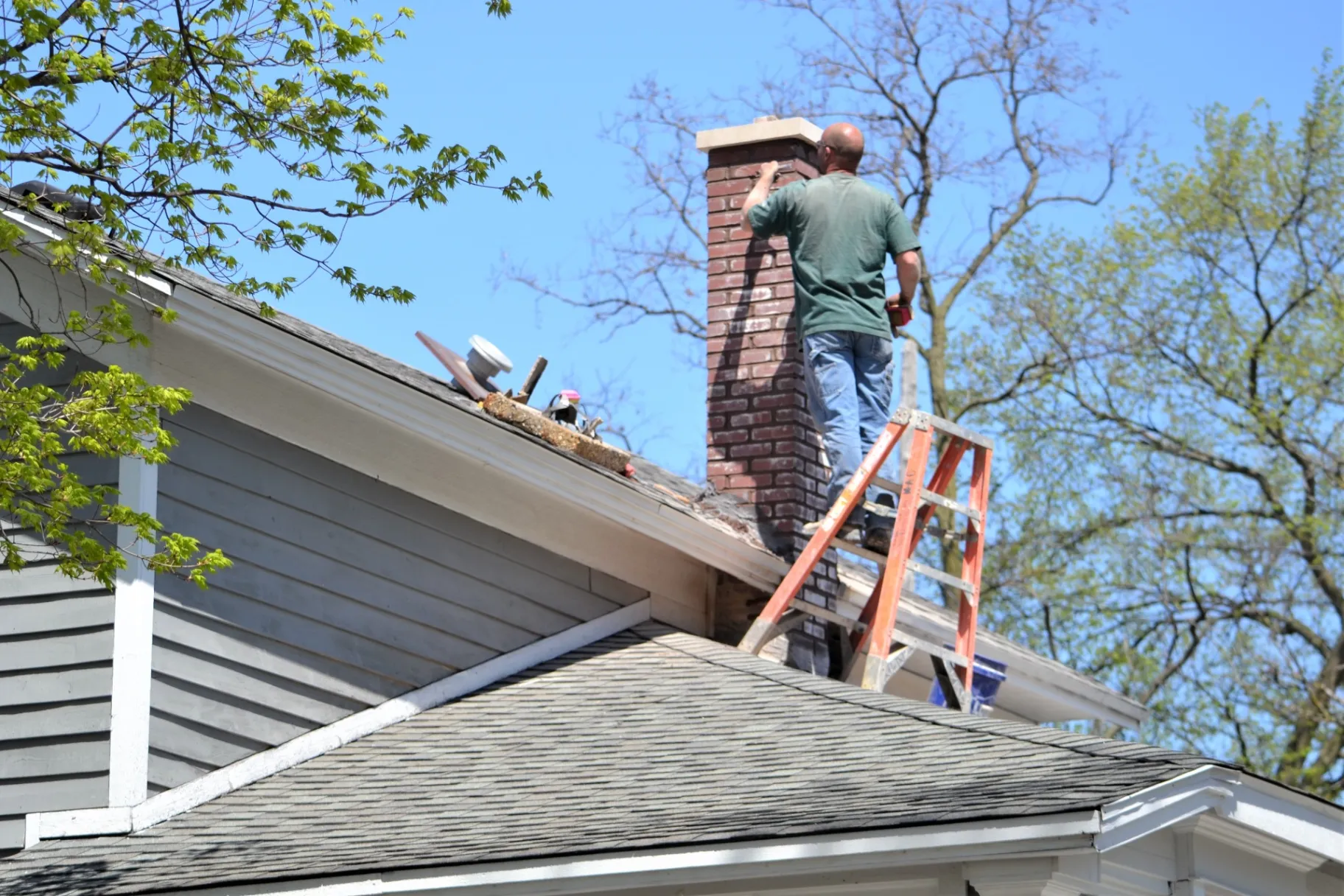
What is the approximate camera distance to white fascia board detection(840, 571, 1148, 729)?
11227 millimetres

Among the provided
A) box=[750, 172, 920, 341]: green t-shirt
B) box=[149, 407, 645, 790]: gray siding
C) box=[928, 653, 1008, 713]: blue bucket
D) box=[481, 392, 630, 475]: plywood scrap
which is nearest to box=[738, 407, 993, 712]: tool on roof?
box=[750, 172, 920, 341]: green t-shirt

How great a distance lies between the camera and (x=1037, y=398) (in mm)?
23594

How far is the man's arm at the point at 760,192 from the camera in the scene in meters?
10.4

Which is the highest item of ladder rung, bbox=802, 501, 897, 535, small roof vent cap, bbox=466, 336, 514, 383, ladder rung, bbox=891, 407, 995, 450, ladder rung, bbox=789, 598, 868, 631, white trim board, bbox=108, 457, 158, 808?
small roof vent cap, bbox=466, 336, 514, 383

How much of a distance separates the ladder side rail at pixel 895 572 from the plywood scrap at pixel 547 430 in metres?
1.53

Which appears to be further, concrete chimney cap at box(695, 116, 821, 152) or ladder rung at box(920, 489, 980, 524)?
concrete chimney cap at box(695, 116, 821, 152)

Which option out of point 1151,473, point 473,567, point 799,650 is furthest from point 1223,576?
point 473,567

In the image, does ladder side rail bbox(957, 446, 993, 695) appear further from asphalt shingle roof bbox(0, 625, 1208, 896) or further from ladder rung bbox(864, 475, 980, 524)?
asphalt shingle roof bbox(0, 625, 1208, 896)

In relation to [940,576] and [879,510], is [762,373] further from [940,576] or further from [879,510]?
[940,576]

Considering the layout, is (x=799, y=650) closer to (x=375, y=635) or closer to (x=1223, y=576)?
(x=375, y=635)

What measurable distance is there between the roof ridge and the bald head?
8.96 ft

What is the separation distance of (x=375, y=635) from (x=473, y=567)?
2.28ft

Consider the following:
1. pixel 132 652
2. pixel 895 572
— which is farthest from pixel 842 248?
pixel 132 652

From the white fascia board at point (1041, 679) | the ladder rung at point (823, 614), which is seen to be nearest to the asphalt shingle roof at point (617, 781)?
the ladder rung at point (823, 614)
